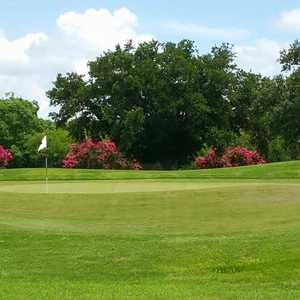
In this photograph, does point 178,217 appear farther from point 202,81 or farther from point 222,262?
point 202,81

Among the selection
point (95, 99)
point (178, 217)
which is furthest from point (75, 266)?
point (95, 99)

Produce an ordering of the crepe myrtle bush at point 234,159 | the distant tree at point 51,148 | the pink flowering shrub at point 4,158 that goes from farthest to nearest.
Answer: the distant tree at point 51,148, the pink flowering shrub at point 4,158, the crepe myrtle bush at point 234,159

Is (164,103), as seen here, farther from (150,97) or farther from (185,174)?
(185,174)

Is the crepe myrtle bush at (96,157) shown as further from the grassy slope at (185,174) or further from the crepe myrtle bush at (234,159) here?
the grassy slope at (185,174)

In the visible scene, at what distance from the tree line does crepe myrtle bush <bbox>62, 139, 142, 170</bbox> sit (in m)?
2.45

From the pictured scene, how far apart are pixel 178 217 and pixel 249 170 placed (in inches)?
652

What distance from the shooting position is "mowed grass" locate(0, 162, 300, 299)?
9508 millimetres

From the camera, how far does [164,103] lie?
2344 inches

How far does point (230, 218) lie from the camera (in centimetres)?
1719

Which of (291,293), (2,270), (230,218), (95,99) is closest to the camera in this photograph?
(291,293)

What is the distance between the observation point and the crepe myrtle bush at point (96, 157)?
55438mm

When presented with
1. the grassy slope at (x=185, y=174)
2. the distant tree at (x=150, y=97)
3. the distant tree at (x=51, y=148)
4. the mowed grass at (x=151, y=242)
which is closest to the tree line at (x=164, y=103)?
the distant tree at (x=150, y=97)

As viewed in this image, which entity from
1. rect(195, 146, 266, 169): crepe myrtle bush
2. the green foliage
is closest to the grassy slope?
rect(195, 146, 266, 169): crepe myrtle bush

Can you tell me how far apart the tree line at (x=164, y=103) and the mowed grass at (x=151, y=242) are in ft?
114
